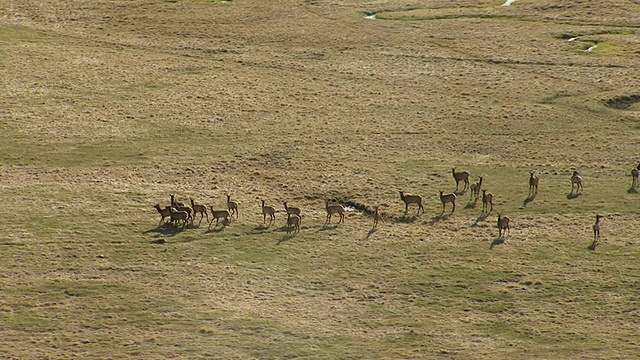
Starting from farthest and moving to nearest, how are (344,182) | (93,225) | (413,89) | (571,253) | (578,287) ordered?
(413,89) → (344,182) → (93,225) → (571,253) → (578,287)

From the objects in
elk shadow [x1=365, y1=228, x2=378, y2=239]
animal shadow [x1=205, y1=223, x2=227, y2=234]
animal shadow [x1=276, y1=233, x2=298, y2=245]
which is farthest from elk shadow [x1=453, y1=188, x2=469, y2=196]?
animal shadow [x1=205, y1=223, x2=227, y2=234]

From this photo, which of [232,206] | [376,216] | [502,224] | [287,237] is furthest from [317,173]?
[502,224]

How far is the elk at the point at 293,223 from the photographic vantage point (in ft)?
148

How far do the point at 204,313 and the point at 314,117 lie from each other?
82.2 feet

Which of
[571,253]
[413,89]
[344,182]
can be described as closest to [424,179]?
[344,182]

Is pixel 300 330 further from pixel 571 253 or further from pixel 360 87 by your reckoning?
pixel 360 87

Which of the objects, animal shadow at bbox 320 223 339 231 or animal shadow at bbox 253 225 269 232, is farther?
animal shadow at bbox 320 223 339 231

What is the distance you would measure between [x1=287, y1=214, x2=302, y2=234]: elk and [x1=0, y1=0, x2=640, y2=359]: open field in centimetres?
71

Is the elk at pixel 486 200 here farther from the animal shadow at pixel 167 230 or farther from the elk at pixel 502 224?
the animal shadow at pixel 167 230

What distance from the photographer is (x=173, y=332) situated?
121ft

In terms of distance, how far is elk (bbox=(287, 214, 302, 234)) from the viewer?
45031 mm

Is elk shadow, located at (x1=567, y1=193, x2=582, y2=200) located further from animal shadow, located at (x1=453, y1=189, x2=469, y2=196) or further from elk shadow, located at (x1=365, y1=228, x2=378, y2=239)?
elk shadow, located at (x1=365, y1=228, x2=378, y2=239)

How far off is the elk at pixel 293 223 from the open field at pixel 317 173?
712 mm

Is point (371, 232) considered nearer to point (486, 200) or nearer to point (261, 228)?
point (261, 228)
